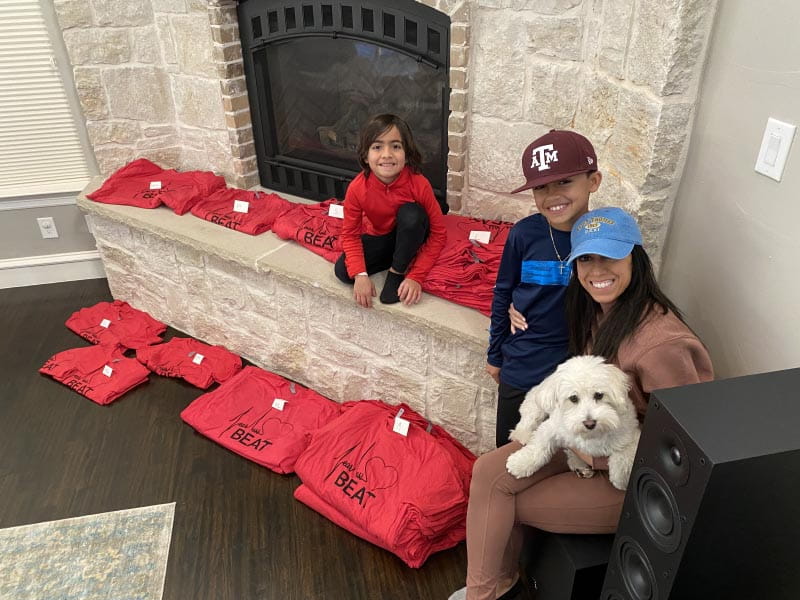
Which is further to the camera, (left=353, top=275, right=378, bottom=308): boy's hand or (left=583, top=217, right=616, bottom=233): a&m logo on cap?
(left=353, top=275, right=378, bottom=308): boy's hand

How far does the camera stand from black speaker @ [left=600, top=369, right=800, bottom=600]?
864mm

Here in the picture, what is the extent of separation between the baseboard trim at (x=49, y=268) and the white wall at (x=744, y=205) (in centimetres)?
294

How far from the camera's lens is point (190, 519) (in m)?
1.97

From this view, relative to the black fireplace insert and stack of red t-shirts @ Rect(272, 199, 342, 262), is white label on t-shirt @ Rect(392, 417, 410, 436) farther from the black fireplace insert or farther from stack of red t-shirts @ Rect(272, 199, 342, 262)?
the black fireplace insert

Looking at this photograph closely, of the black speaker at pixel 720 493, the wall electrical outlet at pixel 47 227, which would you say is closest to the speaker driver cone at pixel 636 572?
the black speaker at pixel 720 493

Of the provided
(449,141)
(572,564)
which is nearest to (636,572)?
(572,564)

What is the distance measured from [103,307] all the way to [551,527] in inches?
96.3

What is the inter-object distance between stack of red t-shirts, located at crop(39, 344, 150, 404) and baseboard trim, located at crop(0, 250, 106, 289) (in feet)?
2.41

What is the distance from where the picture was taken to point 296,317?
2363 millimetres

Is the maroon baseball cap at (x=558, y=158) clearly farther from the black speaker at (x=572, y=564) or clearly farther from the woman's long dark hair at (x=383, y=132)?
the black speaker at (x=572, y=564)

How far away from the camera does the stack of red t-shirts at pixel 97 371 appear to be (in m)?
2.48

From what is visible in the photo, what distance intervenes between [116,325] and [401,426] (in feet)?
5.23

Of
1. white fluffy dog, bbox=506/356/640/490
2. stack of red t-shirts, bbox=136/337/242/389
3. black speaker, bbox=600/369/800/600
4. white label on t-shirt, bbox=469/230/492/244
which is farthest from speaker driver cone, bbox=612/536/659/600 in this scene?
stack of red t-shirts, bbox=136/337/242/389

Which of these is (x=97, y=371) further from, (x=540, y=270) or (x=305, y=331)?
(x=540, y=270)
